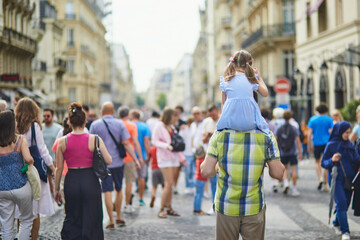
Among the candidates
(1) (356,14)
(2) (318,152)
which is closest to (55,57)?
(1) (356,14)

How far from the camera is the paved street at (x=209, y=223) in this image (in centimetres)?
885

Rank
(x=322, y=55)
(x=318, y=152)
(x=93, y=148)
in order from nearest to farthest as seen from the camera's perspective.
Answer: (x=93, y=148) < (x=318, y=152) < (x=322, y=55)

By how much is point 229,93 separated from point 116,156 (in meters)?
5.06

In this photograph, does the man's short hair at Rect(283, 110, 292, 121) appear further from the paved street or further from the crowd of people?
the crowd of people

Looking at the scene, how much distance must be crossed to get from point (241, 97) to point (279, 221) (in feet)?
18.7

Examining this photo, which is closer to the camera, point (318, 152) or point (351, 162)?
point (351, 162)

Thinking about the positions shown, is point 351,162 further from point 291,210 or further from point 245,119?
point 245,119

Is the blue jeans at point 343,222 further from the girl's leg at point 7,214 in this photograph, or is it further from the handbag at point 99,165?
the girl's leg at point 7,214

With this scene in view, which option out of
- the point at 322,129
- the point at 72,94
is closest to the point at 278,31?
the point at 322,129

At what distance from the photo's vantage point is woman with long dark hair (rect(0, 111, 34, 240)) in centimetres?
680

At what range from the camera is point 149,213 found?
11203 millimetres

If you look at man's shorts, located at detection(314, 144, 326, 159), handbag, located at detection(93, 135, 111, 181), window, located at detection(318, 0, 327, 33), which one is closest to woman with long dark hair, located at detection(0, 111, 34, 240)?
handbag, located at detection(93, 135, 111, 181)

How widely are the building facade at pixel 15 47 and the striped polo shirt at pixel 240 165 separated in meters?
27.0

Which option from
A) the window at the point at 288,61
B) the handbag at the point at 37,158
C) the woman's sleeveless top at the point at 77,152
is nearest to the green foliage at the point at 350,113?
the handbag at the point at 37,158
